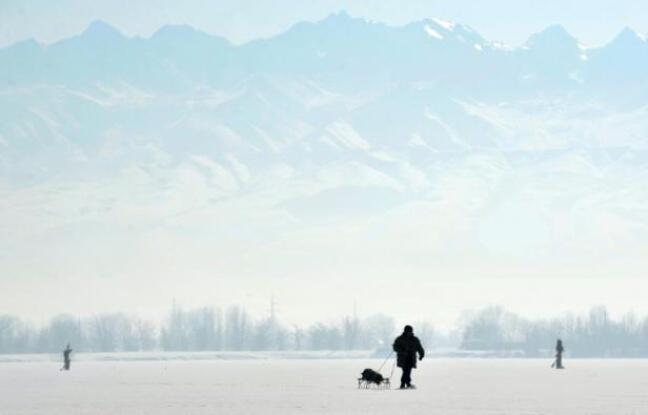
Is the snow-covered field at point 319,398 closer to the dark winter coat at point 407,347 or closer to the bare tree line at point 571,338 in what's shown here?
the dark winter coat at point 407,347

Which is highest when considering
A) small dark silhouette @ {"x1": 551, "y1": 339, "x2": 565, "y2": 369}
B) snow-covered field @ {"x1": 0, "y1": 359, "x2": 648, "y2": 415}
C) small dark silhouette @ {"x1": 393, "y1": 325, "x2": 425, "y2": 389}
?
small dark silhouette @ {"x1": 551, "y1": 339, "x2": 565, "y2": 369}

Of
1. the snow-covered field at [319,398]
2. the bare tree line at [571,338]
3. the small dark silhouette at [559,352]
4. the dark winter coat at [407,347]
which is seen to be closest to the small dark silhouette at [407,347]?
the dark winter coat at [407,347]

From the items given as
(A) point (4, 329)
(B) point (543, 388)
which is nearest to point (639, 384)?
(B) point (543, 388)

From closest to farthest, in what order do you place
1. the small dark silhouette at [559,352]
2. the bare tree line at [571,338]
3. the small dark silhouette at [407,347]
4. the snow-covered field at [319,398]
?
the snow-covered field at [319,398]
the small dark silhouette at [407,347]
the small dark silhouette at [559,352]
the bare tree line at [571,338]

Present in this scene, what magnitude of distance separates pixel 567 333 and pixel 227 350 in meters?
40.0

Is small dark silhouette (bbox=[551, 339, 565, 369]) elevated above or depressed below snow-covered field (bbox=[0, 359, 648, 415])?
above

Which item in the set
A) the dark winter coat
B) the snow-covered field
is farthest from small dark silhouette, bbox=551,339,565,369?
the dark winter coat

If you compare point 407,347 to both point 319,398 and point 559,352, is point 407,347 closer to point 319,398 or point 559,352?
point 319,398

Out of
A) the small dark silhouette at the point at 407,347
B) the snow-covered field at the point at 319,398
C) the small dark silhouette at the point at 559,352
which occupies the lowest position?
the snow-covered field at the point at 319,398

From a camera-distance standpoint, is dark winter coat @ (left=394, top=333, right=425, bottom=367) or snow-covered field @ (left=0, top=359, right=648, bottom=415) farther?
dark winter coat @ (left=394, top=333, right=425, bottom=367)

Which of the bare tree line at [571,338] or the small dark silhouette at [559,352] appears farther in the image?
the bare tree line at [571,338]

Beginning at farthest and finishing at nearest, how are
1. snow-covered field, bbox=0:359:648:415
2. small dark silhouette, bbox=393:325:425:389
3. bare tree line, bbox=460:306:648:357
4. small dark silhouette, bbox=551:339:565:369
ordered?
bare tree line, bbox=460:306:648:357 → small dark silhouette, bbox=551:339:565:369 → small dark silhouette, bbox=393:325:425:389 → snow-covered field, bbox=0:359:648:415

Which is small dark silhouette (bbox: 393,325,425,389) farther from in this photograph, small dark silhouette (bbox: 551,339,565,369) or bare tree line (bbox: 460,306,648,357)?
bare tree line (bbox: 460,306,648,357)

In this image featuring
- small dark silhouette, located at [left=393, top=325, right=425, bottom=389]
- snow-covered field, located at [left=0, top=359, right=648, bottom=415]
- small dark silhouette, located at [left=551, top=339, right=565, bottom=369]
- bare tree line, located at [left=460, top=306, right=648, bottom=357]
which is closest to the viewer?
snow-covered field, located at [left=0, top=359, right=648, bottom=415]
